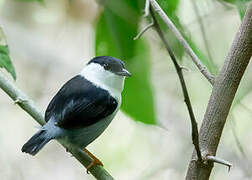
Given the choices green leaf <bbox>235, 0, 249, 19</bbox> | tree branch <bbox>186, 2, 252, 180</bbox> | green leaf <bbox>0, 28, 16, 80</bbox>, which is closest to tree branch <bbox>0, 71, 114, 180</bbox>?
green leaf <bbox>0, 28, 16, 80</bbox>

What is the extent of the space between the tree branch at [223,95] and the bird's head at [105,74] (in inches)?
38.1

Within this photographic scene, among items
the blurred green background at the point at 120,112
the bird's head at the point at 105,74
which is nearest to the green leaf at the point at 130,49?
the bird's head at the point at 105,74

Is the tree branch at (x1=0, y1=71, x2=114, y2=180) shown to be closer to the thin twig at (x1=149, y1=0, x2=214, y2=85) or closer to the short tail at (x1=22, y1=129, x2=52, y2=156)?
the short tail at (x1=22, y1=129, x2=52, y2=156)

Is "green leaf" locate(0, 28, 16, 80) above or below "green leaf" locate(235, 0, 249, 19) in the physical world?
above

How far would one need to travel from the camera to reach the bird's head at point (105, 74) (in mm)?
2531

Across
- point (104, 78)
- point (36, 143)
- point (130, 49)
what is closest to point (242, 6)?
point (130, 49)

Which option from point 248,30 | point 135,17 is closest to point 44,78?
point 135,17

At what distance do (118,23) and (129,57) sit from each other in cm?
14

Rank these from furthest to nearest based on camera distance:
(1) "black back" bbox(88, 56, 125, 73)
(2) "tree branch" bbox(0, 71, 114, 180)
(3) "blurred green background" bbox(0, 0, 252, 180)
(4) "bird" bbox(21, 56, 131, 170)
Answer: (3) "blurred green background" bbox(0, 0, 252, 180), (1) "black back" bbox(88, 56, 125, 73), (4) "bird" bbox(21, 56, 131, 170), (2) "tree branch" bbox(0, 71, 114, 180)

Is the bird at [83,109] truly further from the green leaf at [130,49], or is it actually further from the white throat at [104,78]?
the green leaf at [130,49]

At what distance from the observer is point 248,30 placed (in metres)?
1.54

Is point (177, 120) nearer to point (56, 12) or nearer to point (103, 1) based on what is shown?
point (56, 12)

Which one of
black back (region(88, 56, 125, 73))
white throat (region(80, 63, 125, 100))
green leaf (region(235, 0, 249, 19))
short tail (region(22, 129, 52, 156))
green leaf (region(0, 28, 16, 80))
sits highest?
green leaf (region(0, 28, 16, 80))

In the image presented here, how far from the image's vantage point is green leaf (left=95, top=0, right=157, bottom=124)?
6.40ft
